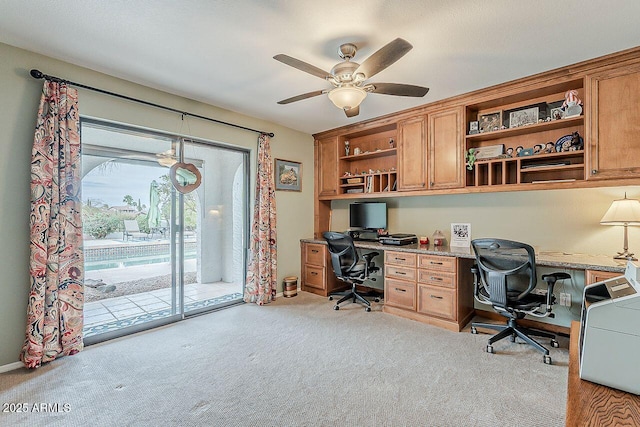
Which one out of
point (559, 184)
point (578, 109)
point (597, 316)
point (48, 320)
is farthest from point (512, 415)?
point (48, 320)

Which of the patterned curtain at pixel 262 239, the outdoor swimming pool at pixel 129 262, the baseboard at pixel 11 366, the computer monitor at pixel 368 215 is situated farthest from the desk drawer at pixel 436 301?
the baseboard at pixel 11 366

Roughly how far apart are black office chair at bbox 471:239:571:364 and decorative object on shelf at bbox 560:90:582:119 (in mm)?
1360

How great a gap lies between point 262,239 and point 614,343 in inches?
138

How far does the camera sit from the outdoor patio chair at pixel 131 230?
317cm

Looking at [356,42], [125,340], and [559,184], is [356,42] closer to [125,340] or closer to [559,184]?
[559,184]

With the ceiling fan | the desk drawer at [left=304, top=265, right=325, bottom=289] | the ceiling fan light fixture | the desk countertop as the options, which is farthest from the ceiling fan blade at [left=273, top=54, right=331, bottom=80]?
the desk drawer at [left=304, top=265, right=325, bottom=289]

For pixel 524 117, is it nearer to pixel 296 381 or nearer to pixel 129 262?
pixel 296 381

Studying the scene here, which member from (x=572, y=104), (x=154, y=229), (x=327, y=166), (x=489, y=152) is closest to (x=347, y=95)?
(x=489, y=152)

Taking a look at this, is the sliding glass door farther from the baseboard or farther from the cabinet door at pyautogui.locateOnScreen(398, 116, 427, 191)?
the cabinet door at pyautogui.locateOnScreen(398, 116, 427, 191)

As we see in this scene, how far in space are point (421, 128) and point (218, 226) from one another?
2899mm

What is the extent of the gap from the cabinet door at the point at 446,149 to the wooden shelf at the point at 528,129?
16cm

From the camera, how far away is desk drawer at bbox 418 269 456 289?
10.2 feet

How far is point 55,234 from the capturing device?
2.43 m

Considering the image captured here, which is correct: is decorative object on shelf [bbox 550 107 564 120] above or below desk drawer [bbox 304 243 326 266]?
above
